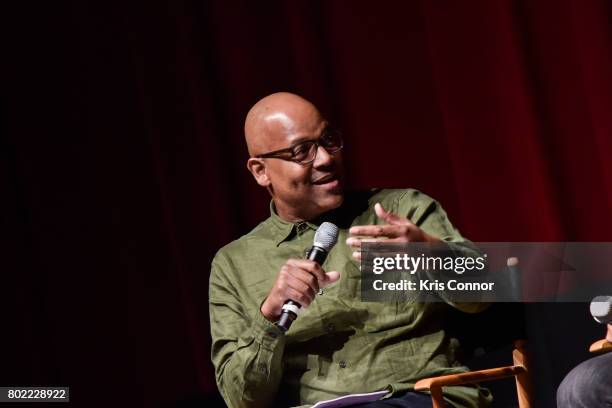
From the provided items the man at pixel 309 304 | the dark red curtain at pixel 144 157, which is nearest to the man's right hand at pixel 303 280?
the man at pixel 309 304

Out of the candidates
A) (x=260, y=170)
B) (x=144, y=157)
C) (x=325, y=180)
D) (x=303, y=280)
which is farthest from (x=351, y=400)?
(x=144, y=157)

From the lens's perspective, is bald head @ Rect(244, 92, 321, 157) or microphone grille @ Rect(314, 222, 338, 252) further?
bald head @ Rect(244, 92, 321, 157)

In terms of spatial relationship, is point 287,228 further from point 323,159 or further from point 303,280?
point 303,280

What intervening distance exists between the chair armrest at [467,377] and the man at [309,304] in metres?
0.07

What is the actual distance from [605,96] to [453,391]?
1.10m

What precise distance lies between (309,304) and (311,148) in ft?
1.42

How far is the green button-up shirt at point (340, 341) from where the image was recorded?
6.86 feet

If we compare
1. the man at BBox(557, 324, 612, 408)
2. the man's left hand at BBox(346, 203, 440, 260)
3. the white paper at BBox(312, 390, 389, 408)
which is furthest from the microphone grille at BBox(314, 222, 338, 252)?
the man at BBox(557, 324, 612, 408)

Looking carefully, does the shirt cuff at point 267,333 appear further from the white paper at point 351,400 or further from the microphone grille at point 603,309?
the microphone grille at point 603,309

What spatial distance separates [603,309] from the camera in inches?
64.6

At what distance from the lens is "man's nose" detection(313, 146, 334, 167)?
222 cm

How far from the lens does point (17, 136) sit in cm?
341

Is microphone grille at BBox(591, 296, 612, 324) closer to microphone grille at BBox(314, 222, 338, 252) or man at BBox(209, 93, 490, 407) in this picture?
man at BBox(209, 93, 490, 407)

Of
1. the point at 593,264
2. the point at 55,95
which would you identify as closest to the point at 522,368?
the point at 593,264
